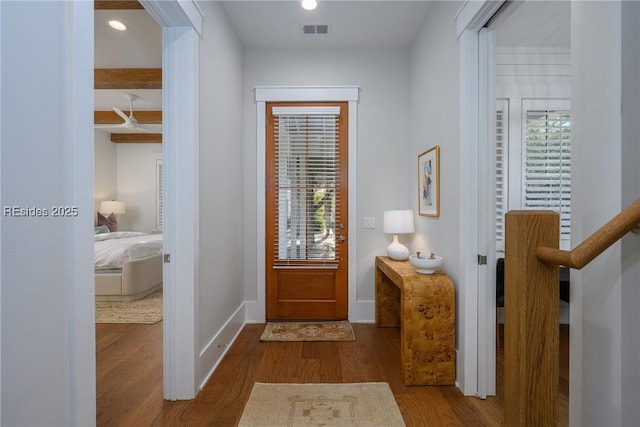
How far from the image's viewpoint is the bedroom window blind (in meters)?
3.38

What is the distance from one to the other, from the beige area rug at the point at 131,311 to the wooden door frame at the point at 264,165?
1.19 m

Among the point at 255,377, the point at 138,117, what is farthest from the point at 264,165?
the point at 138,117

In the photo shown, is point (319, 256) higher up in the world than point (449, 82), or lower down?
lower down

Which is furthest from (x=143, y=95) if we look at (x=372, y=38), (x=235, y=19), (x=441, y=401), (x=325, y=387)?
(x=441, y=401)

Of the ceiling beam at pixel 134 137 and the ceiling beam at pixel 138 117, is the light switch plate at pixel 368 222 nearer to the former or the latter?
the ceiling beam at pixel 138 117

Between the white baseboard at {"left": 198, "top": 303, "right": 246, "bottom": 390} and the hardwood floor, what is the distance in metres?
0.06

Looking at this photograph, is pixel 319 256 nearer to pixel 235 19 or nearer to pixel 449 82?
pixel 449 82

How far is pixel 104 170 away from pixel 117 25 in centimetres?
508

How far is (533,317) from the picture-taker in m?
0.83

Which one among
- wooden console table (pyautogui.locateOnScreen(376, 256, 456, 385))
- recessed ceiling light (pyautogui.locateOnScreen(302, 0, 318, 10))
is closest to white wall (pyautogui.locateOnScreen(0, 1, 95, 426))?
wooden console table (pyautogui.locateOnScreen(376, 256, 456, 385))

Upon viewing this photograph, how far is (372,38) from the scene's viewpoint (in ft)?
10.4

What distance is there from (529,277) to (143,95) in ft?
19.4

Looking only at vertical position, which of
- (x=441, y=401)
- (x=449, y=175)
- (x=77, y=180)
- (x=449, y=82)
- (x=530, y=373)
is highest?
(x=449, y=82)

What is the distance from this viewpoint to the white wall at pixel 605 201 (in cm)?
93
